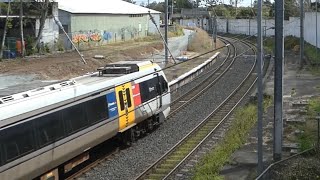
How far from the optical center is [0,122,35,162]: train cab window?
11.0 meters

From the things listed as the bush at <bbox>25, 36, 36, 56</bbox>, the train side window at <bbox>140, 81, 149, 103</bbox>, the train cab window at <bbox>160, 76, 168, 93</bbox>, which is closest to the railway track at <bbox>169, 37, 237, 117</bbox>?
the train cab window at <bbox>160, 76, 168, 93</bbox>

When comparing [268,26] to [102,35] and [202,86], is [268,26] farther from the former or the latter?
[202,86]

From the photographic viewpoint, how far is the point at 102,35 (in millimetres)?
54281

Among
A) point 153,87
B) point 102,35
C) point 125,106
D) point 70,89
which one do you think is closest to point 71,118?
point 70,89

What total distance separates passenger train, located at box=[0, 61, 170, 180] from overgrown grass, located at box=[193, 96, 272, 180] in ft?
9.82

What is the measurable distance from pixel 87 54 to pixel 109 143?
84.9 feet

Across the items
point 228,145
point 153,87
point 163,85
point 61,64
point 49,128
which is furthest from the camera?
point 61,64

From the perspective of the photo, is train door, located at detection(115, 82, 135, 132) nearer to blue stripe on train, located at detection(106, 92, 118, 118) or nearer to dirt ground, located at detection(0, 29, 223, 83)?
blue stripe on train, located at detection(106, 92, 118, 118)

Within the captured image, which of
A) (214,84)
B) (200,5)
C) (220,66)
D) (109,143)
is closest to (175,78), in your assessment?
(214,84)

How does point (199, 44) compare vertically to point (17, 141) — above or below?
above

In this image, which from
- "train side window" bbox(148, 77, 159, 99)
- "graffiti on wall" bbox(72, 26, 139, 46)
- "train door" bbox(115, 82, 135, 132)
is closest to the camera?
"train door" bbox(115, 82, 135, 132)

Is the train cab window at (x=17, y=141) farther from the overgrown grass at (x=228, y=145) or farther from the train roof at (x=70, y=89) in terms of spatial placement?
the overgrown grass at (x=228, y=145)

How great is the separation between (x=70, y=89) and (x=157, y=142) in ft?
17.1

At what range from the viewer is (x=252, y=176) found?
1367 centimetres
